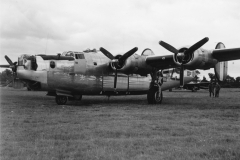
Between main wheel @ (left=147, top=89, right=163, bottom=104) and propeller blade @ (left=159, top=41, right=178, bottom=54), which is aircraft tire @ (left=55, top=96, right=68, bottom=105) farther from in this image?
propeller blade @ (left=159, top=41, right=178, bottom=54)

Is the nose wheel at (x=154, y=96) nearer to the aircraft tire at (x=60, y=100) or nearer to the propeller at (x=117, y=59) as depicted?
the propeller at (x=117, y=59)

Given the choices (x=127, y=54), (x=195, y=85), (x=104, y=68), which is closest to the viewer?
(x=127, y=54)

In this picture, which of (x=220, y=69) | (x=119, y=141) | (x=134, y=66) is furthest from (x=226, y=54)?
(x=119, y=141)

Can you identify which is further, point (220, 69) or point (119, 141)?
point (220, 69)

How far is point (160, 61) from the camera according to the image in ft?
50.5

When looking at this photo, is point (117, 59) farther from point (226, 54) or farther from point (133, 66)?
point (226, 54)

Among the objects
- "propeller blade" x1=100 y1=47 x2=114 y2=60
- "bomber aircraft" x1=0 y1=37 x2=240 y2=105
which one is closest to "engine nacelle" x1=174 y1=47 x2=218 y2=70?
"bomber aircraft" x1=0 y1=37 x2=240 y2=105

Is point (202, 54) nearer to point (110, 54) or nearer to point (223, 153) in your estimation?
point (110, 54)

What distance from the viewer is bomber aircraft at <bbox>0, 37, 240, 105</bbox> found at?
43.3 feet

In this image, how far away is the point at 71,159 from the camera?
14.3 ft

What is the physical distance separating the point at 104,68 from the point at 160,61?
3229 mm

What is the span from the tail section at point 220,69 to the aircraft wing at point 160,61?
2305 mm

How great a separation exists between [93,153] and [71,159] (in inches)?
17.7

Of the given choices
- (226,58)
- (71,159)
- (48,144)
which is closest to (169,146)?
(71,159)
